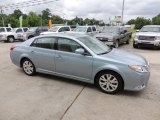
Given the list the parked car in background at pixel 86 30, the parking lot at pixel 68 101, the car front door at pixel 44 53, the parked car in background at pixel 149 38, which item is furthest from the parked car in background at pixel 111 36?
the car front door at pixel 44 53

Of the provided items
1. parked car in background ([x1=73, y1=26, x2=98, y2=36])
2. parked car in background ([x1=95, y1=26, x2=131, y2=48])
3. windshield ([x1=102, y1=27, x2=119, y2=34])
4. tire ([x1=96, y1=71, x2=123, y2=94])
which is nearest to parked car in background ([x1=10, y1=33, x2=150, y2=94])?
tire ([x1=96, y1=71, x2=123, y2=94])

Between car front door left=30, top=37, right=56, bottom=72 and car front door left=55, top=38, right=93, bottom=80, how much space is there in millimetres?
232

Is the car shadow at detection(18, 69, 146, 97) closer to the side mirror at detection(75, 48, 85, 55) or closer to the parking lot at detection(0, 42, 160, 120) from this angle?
the parking lot at detection(0, 42, 160, 120)

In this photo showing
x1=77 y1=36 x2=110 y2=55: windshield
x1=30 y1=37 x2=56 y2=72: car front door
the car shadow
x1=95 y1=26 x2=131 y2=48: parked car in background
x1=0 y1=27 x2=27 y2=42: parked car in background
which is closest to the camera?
the car shadow

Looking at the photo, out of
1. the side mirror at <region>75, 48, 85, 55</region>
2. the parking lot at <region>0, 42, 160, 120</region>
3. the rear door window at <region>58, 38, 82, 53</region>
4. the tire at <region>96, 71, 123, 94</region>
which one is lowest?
the parking lot at <region>0, 42, 160, 120</region>

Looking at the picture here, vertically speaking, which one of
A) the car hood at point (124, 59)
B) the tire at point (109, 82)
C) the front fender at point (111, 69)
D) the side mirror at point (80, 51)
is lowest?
the tire at point (109, 82)

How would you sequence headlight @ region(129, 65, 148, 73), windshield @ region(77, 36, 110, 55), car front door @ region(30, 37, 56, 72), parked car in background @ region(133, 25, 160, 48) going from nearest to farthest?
1. headlight @ region(129, 65, 148, 73)
2. windshield @ region(77, 36, 110, 55)
3. car front door @ region(30, 37, 56, 72)
4. parked car in background @ region(133, 25, 160, 48)

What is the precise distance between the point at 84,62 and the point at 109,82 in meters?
0.87

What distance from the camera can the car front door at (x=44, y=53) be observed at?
5.98 metres

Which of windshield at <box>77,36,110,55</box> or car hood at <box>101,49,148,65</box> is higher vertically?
windshield at <box>77,36,110,55</box>

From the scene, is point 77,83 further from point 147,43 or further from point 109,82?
point 147,43

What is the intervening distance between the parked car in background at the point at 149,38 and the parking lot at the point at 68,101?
8106 millimetres

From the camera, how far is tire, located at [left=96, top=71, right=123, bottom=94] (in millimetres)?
4953

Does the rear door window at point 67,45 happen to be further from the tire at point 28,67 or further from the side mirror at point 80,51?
the tire at point 28,67
